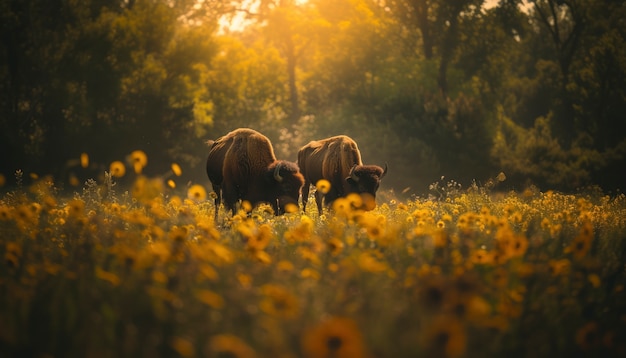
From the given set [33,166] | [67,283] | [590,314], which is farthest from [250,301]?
[33,166]

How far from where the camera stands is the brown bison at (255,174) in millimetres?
11523

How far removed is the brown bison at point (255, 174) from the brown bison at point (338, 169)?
148 cm

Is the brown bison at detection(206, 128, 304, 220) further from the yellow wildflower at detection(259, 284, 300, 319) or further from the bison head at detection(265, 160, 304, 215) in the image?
the yellow wildflower at detection(259, 284, 300, 319)

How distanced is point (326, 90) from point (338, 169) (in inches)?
1241

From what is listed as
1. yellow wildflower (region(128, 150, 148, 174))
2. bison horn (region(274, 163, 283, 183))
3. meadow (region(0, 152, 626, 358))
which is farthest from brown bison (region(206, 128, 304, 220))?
meadow (region(0, 152, 626, 358))

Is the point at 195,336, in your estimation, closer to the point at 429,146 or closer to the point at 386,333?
the point at 386,333

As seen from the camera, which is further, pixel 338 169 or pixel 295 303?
pixel 338 169

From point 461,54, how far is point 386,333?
3957cm

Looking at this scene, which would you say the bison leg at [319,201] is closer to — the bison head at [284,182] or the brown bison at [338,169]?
the brown bison at [338,169]

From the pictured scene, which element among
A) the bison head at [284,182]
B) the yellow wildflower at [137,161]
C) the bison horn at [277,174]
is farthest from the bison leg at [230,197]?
the yellow wildflower at [137,161]

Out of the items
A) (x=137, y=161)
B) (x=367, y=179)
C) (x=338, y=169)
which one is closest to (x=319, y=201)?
(x=338, y=169)

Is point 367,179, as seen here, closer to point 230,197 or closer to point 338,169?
point 338,169

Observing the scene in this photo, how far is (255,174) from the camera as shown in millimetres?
12422

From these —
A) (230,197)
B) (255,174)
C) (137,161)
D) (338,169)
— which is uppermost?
(137,161)
